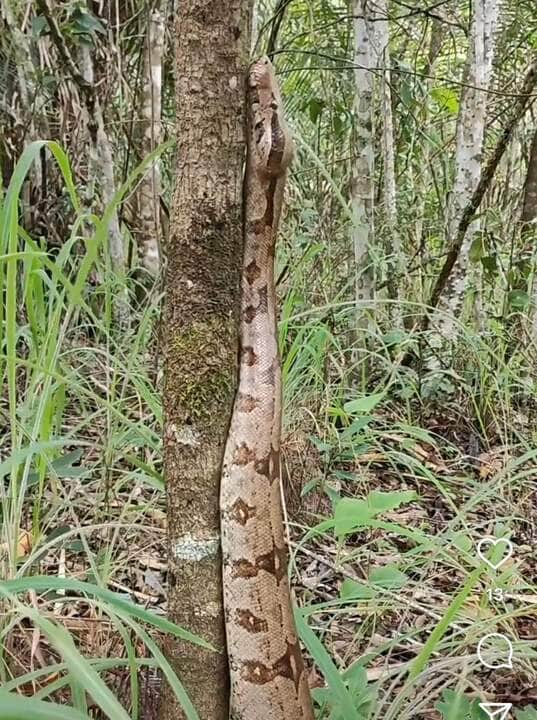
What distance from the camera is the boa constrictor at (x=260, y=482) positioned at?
164 cm

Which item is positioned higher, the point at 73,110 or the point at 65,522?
the point at 73,110

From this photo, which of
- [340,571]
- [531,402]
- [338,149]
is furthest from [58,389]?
[338,149]

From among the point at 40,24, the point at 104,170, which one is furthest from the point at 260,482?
the point at 40,24

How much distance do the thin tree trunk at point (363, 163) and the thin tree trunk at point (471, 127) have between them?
515mm

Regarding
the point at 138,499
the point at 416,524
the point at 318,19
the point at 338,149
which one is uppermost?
the point at 318,19

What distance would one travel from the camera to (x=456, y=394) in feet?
13.8

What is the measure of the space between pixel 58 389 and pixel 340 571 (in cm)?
117

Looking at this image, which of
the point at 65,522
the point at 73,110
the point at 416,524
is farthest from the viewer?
the point at 73,110

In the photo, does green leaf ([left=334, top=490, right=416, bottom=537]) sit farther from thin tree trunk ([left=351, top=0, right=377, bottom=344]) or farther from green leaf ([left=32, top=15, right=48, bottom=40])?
green leaf ([left=32, top=15, right=48, bottom=40])

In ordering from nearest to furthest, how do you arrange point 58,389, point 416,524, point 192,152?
1. point 192,152
2. point 58,389
3. point 416,524

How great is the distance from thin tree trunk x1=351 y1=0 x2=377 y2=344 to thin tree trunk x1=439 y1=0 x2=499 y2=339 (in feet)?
1.69

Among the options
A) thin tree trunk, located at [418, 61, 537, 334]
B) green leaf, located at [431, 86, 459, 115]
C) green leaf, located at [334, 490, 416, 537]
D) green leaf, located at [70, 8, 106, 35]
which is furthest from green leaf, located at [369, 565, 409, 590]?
green leaf, located at [431, 86, 459, 115]

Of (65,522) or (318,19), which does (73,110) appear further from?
(65,522)

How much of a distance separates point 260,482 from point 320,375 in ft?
4.54
